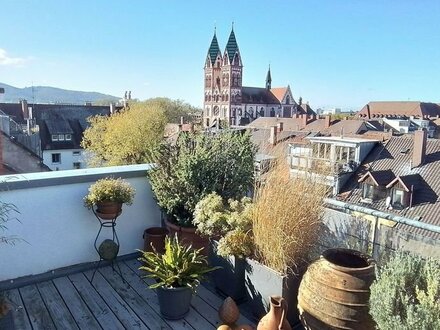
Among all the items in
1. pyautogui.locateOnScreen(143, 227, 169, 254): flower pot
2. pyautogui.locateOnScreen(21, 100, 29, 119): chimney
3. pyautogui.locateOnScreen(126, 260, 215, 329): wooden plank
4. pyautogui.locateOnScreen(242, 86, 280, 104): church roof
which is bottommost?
pyautogui.locateOnScreen(126, 260, 215, 329): wooden plank

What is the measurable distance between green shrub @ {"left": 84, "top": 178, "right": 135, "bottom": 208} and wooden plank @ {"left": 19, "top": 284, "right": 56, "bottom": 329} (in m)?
0.76

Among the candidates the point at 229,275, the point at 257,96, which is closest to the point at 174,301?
the point at 229,275

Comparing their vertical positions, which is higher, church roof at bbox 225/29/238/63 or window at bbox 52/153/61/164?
church roof at bbox 225/29/238/63

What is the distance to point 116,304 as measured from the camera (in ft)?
7.72

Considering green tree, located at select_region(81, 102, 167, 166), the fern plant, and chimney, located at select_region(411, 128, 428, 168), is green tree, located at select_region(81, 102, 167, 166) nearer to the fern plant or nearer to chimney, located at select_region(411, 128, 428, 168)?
chimney, located at select_region(411, 128, 428, 168)

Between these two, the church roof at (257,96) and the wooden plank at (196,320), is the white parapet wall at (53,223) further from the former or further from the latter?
the church roof at (257,96)

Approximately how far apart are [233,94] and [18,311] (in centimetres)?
5679

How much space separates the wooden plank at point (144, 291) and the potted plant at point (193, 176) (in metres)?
0.49

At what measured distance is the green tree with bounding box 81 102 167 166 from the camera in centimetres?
1948

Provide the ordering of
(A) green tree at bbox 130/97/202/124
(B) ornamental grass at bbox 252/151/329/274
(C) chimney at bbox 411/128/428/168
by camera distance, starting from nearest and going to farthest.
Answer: (B) ornamental grass at bbox 252/151/329/274
(C) chimney at bbox 411/128/428/168
(A) green tree at bbox 130/97/202/124

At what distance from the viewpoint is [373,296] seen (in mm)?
1388

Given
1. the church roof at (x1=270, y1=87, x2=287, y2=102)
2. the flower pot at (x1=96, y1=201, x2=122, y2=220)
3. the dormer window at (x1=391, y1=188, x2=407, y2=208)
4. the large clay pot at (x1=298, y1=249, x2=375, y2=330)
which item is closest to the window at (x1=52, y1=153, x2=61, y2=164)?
the dormer window at (x1=391, y1=188, x2=407, y2=208)

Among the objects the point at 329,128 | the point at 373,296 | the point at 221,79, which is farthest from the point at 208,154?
the point at 221,79

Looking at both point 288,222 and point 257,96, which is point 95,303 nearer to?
point 288,222
